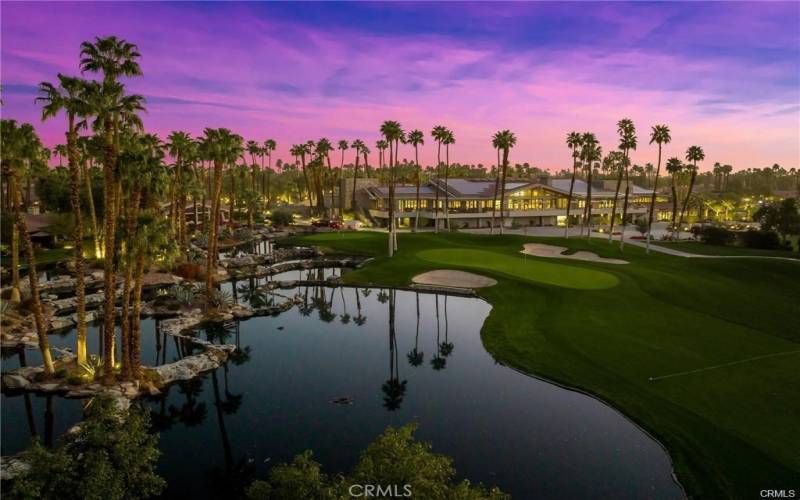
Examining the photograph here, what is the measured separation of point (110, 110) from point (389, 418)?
65.4ft

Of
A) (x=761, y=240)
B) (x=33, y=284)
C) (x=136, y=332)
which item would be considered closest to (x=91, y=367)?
→ (x=136, y=332)

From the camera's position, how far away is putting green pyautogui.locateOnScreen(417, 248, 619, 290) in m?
46.2

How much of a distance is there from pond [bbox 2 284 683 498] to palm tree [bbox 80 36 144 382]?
5.72 meters

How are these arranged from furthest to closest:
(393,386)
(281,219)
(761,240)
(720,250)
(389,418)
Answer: (281,219) < (761,240) < (720,250) < (393,386) < (389,418)

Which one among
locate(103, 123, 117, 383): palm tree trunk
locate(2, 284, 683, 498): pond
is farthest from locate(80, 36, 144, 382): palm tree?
locate(2, 284, 683, 498): pond

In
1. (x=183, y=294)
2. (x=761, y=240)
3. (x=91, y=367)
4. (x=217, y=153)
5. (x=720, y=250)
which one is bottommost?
(x=91, y=367)

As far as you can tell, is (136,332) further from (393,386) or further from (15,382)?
(393,386)

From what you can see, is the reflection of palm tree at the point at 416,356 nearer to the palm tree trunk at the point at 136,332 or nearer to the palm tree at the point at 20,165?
the palm tree trunk at the point at 136,332

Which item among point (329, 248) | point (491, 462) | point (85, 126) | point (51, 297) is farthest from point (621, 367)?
point (329, 248)

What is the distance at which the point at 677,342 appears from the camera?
3016 cm

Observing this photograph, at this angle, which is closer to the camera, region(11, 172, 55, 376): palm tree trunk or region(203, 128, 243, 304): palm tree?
region(11, 172, 55, 376): palm tree trunk

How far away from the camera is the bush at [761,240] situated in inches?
2854

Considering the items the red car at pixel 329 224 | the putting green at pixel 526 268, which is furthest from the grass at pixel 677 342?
the red car at pixel 329 224

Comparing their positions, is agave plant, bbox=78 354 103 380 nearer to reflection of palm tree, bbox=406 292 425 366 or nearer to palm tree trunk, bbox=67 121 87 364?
palm tree trunk, bbox=67 121 87 364
